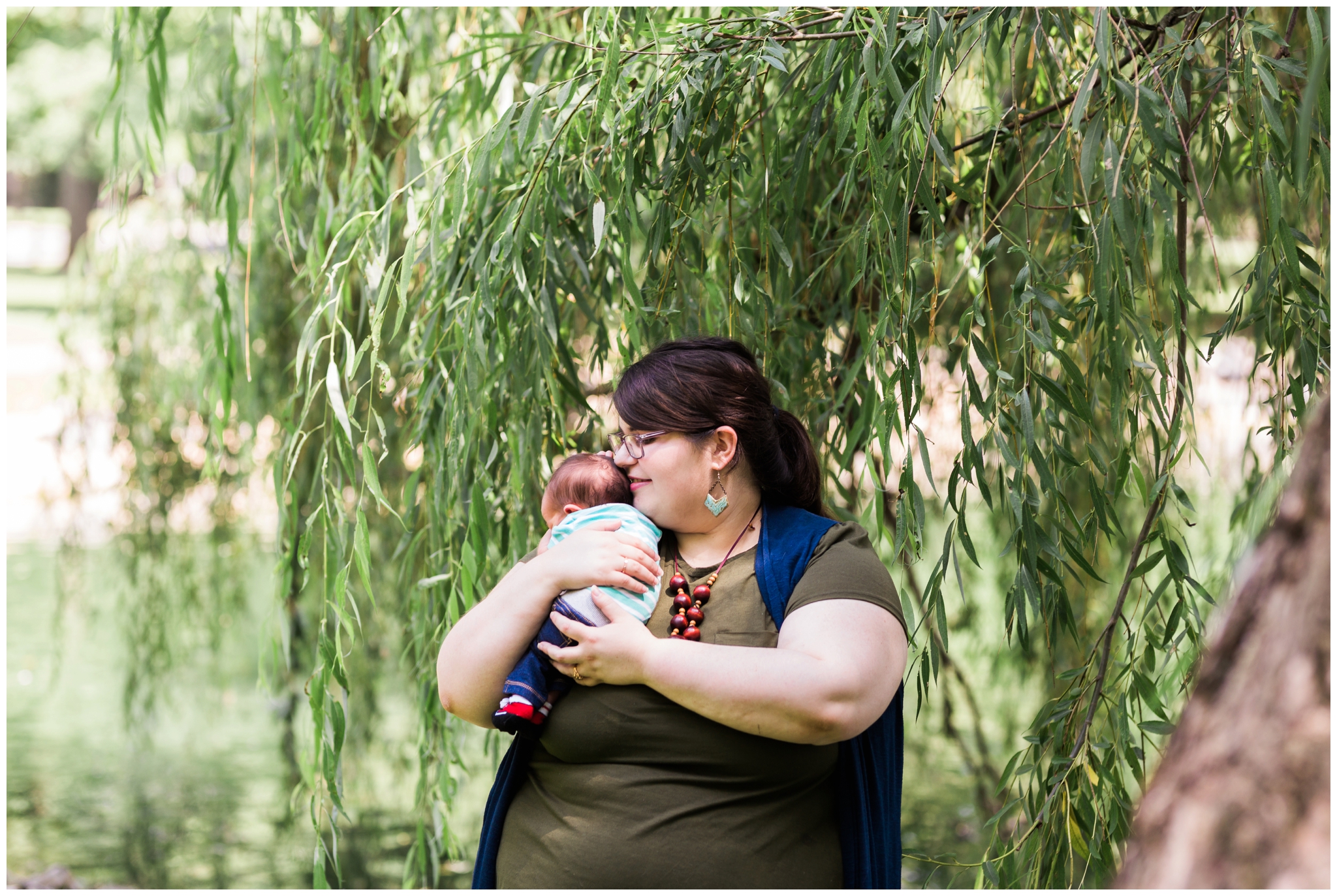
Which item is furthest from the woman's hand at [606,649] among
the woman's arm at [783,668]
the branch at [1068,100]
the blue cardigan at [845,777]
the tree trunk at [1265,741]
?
the branch at [1068,100]

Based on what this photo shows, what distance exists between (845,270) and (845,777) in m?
1.14

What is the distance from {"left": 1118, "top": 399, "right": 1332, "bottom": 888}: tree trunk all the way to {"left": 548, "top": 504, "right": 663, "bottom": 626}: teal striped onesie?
2.41ft

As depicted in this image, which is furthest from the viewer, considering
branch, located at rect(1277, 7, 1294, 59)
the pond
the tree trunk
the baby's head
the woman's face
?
the pond

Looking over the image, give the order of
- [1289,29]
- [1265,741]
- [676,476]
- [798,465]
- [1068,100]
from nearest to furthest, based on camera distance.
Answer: [1265,741], [676,476], [798,465], [1289,29], [1068,100]

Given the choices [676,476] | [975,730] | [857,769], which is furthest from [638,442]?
[975,730]

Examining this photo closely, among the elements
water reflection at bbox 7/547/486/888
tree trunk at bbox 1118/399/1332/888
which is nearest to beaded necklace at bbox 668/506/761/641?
tree trunk at bbox 1118/399/1332/888

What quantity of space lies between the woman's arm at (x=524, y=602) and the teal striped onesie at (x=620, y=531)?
0.01 meters

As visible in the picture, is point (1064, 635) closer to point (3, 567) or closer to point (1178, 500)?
point (1178, 500)

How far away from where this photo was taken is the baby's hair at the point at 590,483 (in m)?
1.54

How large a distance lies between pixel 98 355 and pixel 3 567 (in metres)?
1.85

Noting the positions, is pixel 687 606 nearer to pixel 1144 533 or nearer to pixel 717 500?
pixel 717 500

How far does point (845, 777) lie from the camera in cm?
140

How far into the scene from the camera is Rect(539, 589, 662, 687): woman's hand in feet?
4.15

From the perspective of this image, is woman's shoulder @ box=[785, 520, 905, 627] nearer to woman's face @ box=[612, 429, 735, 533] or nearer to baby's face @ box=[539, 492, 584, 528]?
woman's face @ box=[612, 429, 735, 533]
